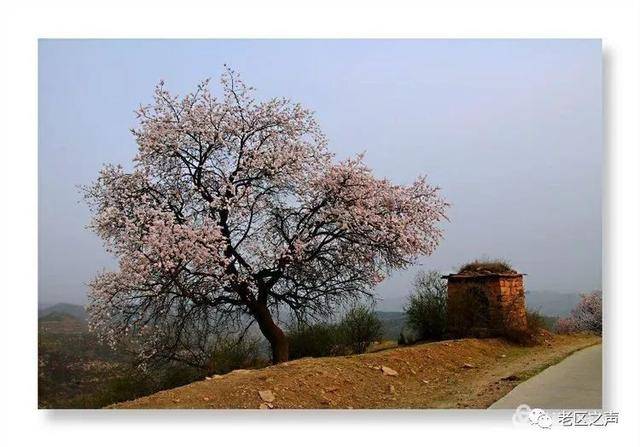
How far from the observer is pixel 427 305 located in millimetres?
6406

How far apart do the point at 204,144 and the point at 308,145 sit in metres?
0.84

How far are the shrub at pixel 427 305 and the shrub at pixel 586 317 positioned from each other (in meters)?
0.98

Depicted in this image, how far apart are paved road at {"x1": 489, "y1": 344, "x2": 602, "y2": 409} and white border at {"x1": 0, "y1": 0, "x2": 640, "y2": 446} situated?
0.11 metres

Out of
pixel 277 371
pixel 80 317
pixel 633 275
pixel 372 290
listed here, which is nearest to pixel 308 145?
pixel 372 290

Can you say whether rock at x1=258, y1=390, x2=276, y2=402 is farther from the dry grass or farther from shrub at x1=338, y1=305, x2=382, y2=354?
the dry grass

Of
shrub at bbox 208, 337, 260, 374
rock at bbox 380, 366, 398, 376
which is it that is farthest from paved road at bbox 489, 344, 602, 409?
shrub at bbox 208, 337, 260, 374

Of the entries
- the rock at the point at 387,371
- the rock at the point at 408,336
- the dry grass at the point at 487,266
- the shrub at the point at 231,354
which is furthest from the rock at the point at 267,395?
the dry grass at the point at 487,266

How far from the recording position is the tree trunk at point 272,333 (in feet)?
20.5

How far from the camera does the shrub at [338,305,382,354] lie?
6287 millimetres

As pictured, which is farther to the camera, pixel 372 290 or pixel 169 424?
pixel 372 290

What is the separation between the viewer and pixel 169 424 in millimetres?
5777

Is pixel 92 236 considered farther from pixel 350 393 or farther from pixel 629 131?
pixel 629 131
